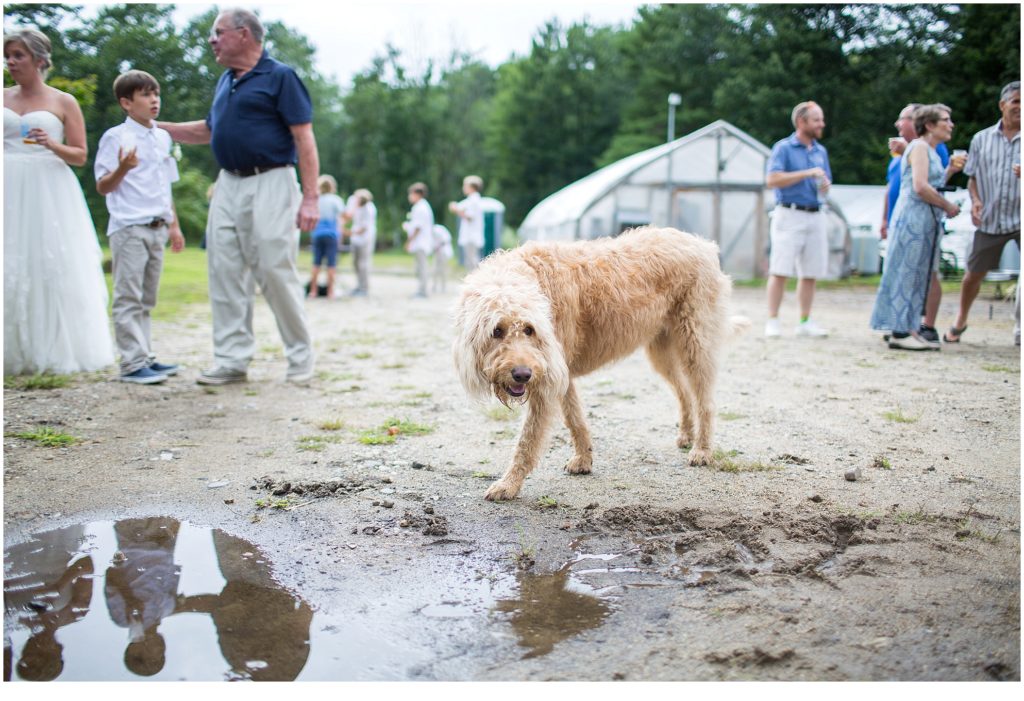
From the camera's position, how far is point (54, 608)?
2.55 m

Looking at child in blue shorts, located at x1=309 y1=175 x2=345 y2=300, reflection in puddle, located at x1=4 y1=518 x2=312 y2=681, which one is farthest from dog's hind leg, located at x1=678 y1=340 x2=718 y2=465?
child in blue shorts, located at x1=309 y1=175 x2=345 y2=300

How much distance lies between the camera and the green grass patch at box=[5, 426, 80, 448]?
4512 millimetres

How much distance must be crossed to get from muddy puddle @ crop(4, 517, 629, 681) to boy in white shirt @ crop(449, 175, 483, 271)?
1359 cm

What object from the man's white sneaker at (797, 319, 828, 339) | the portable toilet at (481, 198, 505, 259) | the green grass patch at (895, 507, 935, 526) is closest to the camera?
the green grass patch at (895, 507, 935, 526)

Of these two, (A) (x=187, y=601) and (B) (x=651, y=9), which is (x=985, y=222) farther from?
(B) (x=651, y=9)

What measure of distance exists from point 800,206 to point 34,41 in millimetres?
7471

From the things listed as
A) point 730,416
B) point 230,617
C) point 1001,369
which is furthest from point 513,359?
point 1001,369

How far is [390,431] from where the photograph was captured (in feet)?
16.2

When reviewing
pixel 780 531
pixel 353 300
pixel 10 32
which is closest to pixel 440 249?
pixel 353 300

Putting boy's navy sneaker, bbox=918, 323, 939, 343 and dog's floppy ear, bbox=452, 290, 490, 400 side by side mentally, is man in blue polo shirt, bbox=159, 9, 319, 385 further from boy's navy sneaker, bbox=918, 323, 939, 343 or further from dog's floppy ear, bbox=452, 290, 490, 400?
boy's navy sneaker, bbox=918, 323, 939, 343

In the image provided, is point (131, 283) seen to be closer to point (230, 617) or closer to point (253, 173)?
point (253, 173)

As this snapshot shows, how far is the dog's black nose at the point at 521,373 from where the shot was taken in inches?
128

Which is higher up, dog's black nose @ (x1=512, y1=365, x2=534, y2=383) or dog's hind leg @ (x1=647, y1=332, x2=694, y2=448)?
dog's black nose @ (x1=512, y1=365, x2=534, y2=383)

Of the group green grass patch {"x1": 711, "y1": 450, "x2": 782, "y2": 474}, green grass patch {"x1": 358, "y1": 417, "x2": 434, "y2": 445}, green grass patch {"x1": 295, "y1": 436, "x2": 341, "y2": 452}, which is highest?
green grass patch {"x1": 711, "y1": 450, "x2": 782, "y2": 474}
